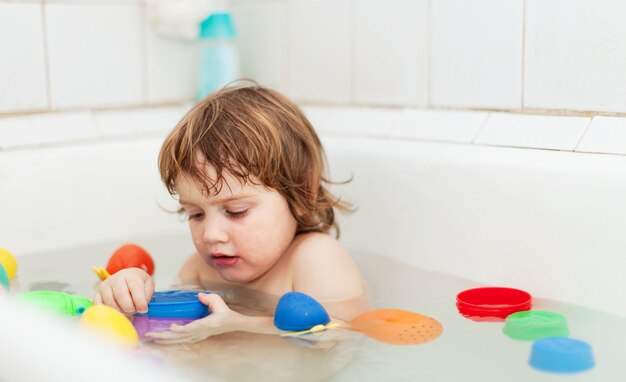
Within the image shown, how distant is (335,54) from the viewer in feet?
6.31

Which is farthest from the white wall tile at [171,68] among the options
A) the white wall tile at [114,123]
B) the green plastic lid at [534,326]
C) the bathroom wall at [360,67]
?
the green plastic lid at [534,326]

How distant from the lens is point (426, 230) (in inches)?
59.4

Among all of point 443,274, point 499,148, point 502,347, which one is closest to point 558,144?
point 499,148

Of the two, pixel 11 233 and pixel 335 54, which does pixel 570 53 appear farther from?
Answer: pixel 11 233

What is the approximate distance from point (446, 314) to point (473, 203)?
25 centimetres

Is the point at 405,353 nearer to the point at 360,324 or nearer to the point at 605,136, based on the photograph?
the point at 360,324

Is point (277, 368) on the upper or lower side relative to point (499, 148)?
lower

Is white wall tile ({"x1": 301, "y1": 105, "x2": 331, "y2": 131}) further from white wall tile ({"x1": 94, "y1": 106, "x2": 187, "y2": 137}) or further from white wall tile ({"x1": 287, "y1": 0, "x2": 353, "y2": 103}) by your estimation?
white wall tile ({"x1": 94, "y1": 106, "x2": 187, "y2": 137})

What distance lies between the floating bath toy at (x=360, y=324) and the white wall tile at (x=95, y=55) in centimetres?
104

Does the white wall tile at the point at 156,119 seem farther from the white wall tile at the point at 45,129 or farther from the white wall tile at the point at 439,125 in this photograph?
the white wall tile at the point at 439,125

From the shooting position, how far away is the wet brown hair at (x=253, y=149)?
4.22 ft

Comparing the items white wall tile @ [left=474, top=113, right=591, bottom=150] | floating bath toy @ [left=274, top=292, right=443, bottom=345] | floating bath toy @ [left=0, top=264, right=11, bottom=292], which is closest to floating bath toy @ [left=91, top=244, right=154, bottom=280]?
floating bath toy @ [left=0, top=264, right=11, bottom=292]

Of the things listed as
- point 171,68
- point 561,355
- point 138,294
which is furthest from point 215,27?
point 561,355

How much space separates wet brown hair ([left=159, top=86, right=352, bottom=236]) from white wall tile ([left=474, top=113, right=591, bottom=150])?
32 cm
